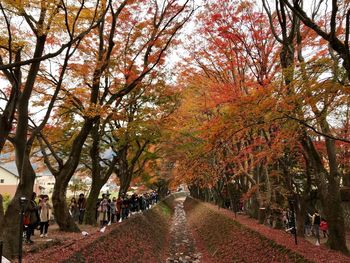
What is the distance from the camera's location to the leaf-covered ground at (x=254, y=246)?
9.41 meters

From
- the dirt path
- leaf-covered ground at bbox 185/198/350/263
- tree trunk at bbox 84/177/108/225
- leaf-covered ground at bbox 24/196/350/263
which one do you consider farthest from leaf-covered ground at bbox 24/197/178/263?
leaf-covered ground at bbox 185/198/350/263

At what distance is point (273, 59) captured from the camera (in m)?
14.9

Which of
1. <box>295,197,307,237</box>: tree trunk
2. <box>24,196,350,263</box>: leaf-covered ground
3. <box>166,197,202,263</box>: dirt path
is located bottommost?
<box>166,197,202,263</box>: dirt path

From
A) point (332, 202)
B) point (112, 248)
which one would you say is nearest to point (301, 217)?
point (332, 202)

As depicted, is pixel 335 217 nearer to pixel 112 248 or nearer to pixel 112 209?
pixel 112 248

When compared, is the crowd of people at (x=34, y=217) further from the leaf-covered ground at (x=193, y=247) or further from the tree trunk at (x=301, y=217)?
the tree trunk at (x=301, y=217)

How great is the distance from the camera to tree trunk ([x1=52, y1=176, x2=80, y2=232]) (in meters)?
14.5

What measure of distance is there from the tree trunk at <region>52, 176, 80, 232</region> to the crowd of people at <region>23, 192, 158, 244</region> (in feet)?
1.13

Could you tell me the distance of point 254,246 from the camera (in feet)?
42.6

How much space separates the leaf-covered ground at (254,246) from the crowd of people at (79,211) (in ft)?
19.1

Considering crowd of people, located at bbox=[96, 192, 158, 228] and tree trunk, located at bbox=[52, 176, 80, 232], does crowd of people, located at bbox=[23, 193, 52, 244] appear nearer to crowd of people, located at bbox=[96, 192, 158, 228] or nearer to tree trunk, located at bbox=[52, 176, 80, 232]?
tree trunk, located at bbox=[52, 176, 80, 232]

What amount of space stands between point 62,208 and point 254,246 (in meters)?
8.39

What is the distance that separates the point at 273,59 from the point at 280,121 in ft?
21.4

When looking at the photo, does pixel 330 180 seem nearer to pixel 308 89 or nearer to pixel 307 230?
pixel 308 89
